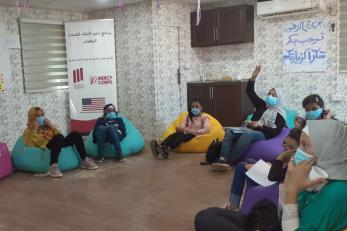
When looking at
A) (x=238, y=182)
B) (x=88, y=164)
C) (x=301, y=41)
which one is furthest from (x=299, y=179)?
(x=301, y=41)

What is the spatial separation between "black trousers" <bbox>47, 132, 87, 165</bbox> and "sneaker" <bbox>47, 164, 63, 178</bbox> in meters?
0.06

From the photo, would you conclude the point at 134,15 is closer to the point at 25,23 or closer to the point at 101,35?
the point at 101,35

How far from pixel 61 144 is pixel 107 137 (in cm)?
76

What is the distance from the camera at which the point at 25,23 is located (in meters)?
6.76

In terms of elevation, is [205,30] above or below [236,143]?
above

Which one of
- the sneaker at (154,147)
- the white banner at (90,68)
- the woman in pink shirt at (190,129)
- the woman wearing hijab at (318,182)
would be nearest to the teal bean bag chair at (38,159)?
the sneaker at (154,147)

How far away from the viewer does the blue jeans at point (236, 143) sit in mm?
4805

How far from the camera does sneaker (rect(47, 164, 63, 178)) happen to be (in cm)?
482

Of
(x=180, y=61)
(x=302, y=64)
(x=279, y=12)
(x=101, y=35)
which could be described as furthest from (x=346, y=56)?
(x=101, y=35)

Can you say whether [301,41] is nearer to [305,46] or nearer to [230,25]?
[305,46]

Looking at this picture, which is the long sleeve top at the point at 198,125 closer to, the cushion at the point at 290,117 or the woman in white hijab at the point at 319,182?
the cushion at the point at 290,117

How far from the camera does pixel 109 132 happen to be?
553cm

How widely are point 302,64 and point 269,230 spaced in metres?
4.79

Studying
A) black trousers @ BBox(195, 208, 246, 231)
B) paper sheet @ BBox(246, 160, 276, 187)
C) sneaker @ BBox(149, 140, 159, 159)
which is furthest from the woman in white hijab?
sneaker @ BBox(149, 140, 159, 159)
